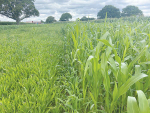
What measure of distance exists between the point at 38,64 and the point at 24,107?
1189 millimetres

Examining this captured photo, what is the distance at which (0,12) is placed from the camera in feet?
Result: 86.7

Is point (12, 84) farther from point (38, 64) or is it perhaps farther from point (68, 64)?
point (68, 64)

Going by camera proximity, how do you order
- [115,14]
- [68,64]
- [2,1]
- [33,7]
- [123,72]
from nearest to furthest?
[123,72] → [68,64] → [2,1] → [33,7] → [115,14]

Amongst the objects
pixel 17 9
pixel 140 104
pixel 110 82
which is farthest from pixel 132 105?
pixel 17 9

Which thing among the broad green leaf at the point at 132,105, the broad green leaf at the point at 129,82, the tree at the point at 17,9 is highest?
the tree at the point at 17,9

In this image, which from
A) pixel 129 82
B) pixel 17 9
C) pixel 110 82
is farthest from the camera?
pixel 17 9

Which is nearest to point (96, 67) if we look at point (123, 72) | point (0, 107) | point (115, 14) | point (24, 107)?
point (123, 72)

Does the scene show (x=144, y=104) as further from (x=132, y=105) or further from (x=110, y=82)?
(x=110, y=82)

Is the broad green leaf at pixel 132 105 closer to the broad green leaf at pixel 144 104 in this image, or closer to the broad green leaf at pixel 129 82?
the broad green leaf at pixel 144 104

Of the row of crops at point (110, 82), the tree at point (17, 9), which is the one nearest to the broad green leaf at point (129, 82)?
the row of crops at point (110, 82)

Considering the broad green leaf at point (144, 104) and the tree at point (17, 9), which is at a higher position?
the tree at point (17, 9)

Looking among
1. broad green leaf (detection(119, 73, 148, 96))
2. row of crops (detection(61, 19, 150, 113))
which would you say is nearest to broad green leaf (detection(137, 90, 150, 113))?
row of crops (detection(61, 19, 150, 113))

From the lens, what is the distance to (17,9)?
26.5m

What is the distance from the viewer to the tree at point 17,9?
83.6 ft
